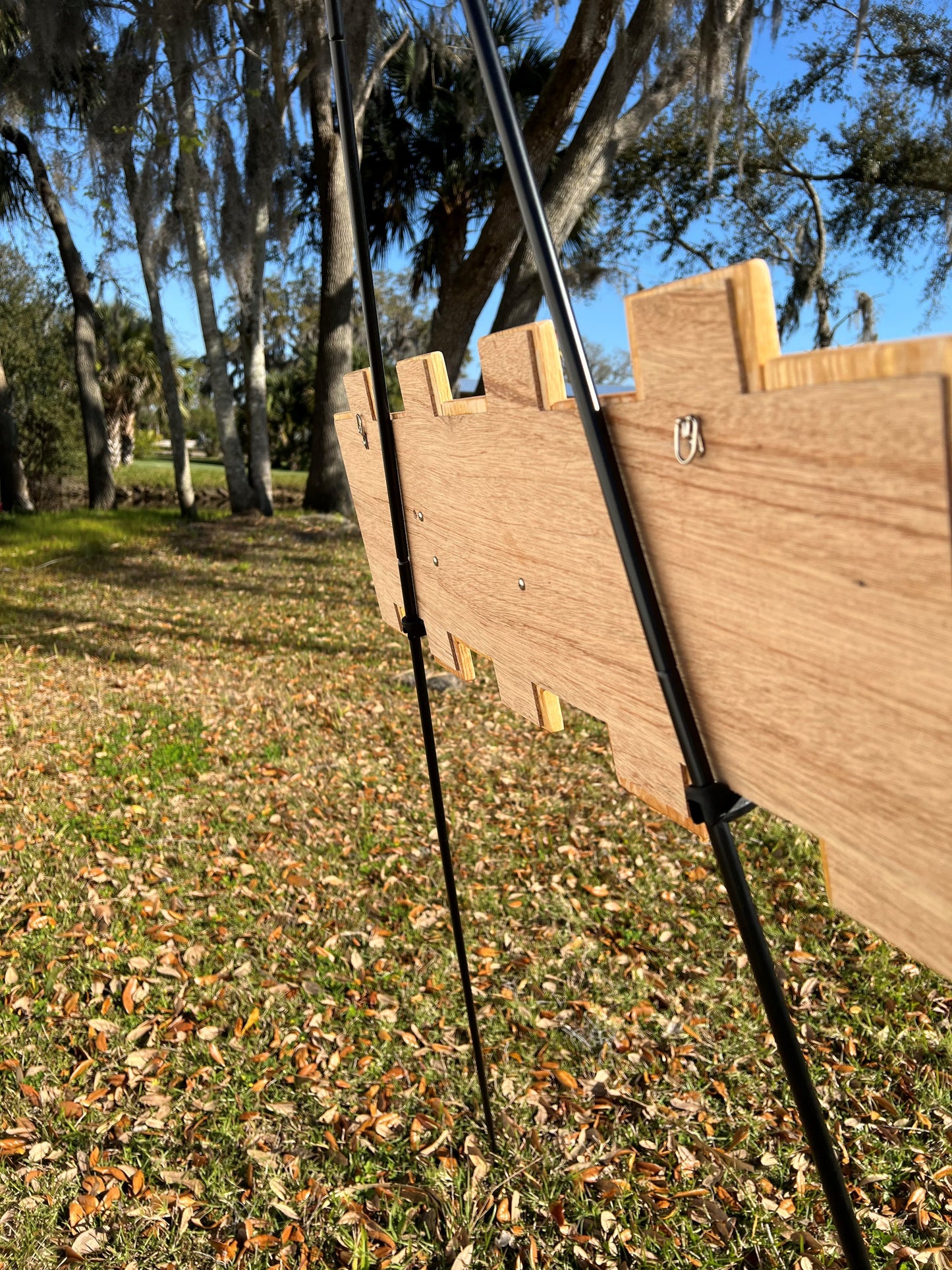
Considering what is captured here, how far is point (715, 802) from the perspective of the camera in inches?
29.0

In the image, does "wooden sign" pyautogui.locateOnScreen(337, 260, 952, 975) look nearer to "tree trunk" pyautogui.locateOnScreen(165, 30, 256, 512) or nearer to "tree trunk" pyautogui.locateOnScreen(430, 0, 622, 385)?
"tree trunk" pyautogui.locateOnScreen(430, 0, 622, 385)

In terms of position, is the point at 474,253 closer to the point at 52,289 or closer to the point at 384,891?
the point at 384,891

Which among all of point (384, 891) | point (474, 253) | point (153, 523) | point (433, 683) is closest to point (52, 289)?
point (153, 523)

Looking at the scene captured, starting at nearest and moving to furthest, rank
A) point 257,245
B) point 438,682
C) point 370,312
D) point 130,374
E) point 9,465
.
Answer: point 370,312, point 438,682, point 257,245, point 9,465, point 130,374

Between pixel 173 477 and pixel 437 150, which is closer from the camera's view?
pixel 437 150

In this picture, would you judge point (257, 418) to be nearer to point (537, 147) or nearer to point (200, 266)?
point (200, 266)

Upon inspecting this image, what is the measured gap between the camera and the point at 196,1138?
2.30 meters

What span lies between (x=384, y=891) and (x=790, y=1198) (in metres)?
1.75

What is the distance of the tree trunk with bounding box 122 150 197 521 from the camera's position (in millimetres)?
8742

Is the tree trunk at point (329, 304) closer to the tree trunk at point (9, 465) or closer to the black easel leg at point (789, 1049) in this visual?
the tree trunk at point (9, 465)

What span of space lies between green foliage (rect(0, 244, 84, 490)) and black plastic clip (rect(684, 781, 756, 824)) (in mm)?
15153

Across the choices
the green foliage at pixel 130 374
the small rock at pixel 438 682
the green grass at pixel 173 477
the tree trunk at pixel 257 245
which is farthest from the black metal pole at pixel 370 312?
the green foliage at pixel 130 374

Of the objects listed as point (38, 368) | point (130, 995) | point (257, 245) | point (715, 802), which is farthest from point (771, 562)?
point (38, 368)

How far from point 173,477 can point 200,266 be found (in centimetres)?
1114
